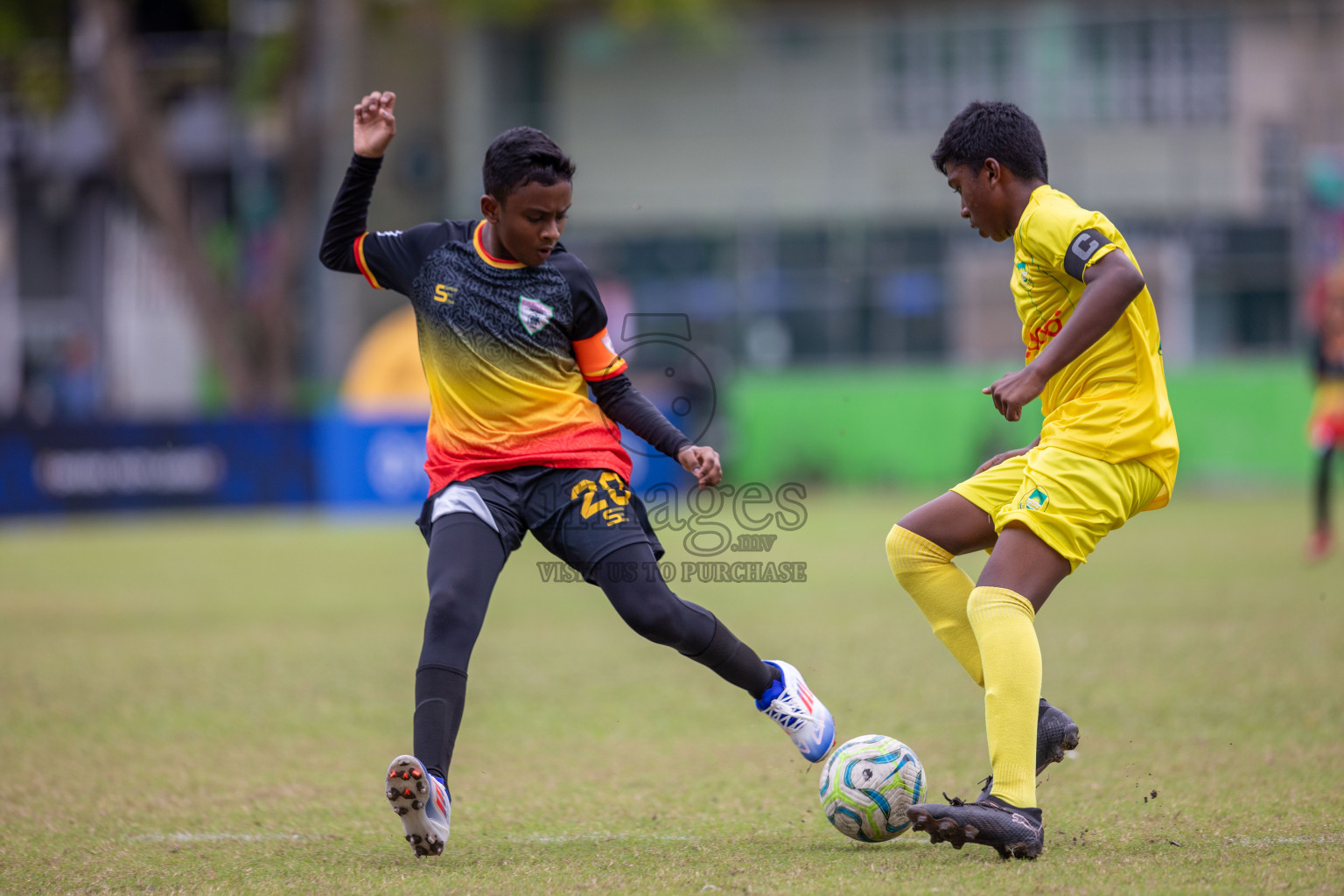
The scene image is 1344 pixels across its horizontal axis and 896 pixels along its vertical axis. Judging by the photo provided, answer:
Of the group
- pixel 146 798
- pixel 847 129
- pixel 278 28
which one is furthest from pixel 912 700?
pixel 278 28

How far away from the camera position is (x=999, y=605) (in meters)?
4.12

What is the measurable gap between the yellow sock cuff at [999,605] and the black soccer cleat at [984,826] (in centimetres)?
50

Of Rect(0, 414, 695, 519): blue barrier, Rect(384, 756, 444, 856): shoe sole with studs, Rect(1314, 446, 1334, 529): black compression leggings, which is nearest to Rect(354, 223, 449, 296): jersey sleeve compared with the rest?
Rect(384, 756, 444, 856): shoe sole with studs

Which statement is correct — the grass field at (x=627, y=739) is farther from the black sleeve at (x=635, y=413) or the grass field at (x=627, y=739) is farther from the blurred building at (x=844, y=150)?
the blurred building at (x=844, y=150)

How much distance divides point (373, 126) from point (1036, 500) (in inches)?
90.7

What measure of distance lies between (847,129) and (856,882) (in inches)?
953

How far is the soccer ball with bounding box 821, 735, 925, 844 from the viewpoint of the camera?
170 inches

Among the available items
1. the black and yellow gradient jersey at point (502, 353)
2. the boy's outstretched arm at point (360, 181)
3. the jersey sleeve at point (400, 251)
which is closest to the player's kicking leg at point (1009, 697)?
the black and yellow gradient jersey at point (502, 353)

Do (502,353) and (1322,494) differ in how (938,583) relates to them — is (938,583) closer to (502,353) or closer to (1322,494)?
(502,353)

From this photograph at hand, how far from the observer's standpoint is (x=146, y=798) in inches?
207

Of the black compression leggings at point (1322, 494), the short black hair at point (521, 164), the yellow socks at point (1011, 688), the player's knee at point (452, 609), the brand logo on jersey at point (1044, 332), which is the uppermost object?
the short black hair at point (521, 164)

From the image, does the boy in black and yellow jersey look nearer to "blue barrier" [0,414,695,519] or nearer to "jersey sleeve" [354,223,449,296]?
"jersey sleeve" [354,223,449,296]

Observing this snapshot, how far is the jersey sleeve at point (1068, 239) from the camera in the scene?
4008mm

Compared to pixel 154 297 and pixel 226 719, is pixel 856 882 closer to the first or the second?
pixel 226 719
